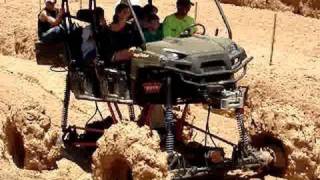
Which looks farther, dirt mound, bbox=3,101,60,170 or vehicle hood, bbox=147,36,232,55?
dirt mound, bbox=3,101,60,170

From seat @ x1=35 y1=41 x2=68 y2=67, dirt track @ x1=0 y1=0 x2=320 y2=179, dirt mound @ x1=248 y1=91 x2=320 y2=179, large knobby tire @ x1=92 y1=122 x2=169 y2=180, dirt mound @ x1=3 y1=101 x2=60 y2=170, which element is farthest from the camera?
seat @ x1=35 y1=41 x2=68 y2=67

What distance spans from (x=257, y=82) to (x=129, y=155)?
6520mm

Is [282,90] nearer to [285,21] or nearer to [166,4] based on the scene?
[285,21]

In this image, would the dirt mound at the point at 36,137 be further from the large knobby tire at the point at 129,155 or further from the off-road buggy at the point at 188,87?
the large knobby tire at the point at 129,155

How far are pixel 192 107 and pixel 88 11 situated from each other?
168 inches

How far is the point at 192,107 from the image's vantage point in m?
14.6

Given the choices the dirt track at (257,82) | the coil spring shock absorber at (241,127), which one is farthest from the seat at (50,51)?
the coil spring shock absorber at (241,127)

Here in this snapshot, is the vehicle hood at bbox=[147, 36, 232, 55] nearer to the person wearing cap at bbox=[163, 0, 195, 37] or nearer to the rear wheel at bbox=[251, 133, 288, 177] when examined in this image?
the person wearing cap at bbox=[163, 0, 195, 37]

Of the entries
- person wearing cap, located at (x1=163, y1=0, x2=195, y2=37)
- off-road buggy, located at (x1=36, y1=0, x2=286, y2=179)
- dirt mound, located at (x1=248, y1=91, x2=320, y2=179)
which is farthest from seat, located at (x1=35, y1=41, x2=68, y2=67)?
dirt mound, located at (x1=248, y1=91, x2=320, y2=179)

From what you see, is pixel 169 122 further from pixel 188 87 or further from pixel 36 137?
pixel 36 137

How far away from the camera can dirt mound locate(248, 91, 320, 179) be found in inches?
379

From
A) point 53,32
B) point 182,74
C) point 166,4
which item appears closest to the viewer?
point 182,74

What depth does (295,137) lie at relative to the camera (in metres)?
9.67

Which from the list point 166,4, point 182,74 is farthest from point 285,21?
point 182,74
